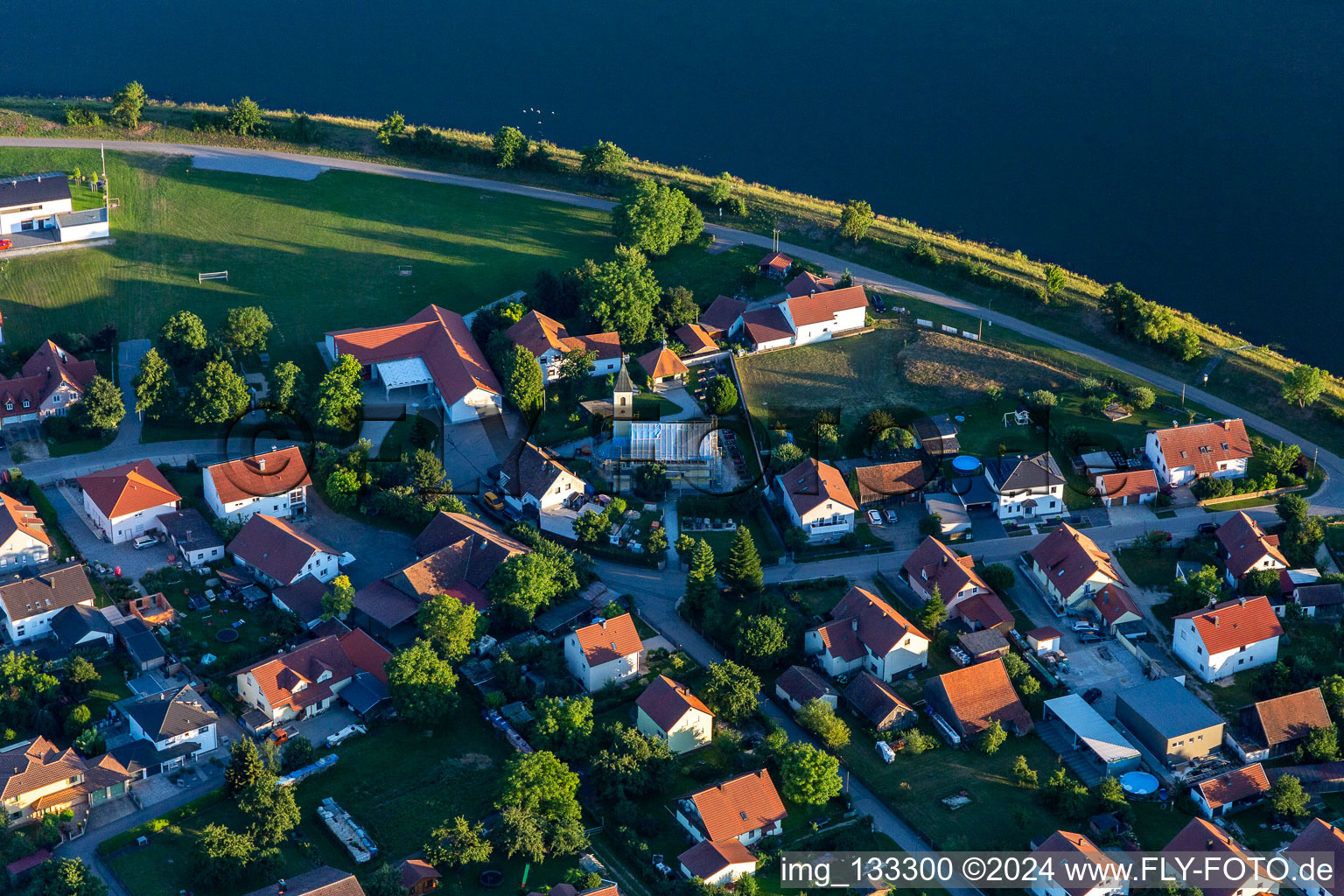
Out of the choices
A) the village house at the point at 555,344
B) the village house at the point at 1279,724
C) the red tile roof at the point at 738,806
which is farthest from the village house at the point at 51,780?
the village house at the point at 1279,724

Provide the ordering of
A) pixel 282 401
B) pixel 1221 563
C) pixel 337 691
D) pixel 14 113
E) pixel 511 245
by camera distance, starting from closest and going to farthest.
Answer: pixel 337 691, pixel 1221 563, pixel 282 401, pixel 511 245, pixel 14 113

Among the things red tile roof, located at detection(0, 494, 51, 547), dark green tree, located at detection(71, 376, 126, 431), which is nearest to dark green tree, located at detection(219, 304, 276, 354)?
dark green tree, located at detection(71, 376, 126, 431)

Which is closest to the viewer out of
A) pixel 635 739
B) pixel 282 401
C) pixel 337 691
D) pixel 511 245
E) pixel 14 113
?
pixel 635 739

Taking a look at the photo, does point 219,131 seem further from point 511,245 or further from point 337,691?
point 337,691

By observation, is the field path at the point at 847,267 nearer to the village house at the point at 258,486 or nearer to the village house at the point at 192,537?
the village house at the point at 258,486

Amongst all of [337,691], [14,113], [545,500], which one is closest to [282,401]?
[545,500]

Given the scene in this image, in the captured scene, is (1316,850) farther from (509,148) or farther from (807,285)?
(509,148)
